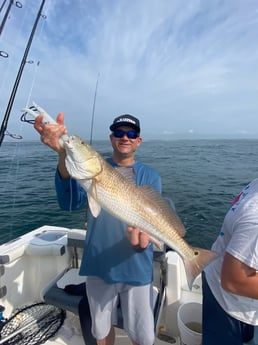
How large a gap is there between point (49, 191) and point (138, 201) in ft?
44.2

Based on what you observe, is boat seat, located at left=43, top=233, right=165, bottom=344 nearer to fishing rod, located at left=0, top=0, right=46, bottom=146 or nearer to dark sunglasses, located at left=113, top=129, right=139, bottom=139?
dark sunglasses, located at left=113, top=129, right=139, bottom=139

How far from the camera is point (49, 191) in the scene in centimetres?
Result: 1484

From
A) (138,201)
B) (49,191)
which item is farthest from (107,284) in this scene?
(49,191)

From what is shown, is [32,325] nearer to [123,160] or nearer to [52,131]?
[123,160]

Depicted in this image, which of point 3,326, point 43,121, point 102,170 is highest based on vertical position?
point 43,121

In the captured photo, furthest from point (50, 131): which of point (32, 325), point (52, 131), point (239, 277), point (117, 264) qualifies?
point (32, 325)

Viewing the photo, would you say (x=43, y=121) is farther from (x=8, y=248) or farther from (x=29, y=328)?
(x=29, y=328)

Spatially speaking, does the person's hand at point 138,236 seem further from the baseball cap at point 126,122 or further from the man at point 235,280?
the baseball cap at point 126,122

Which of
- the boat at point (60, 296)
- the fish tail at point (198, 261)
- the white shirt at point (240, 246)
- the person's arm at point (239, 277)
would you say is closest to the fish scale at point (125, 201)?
the fish tail at point (198, 261)

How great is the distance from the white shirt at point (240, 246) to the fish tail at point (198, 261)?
75mm

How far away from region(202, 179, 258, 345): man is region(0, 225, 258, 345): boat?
820 millimetres

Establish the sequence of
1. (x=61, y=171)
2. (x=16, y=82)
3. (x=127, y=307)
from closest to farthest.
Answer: (x=61, y=171) → (x=127, y=307) → (x=16, y=82)

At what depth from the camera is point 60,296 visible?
3.26m

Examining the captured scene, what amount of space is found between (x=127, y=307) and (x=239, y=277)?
55.4 inches
